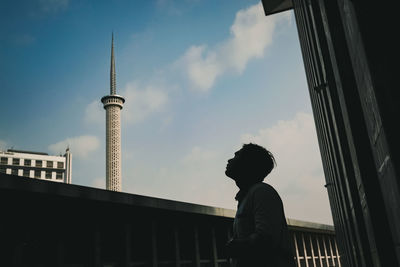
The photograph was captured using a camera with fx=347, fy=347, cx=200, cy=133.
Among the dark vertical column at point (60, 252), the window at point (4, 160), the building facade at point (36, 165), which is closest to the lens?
the dark vertical column at point (60, 252)

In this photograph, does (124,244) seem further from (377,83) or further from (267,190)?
(377,83)

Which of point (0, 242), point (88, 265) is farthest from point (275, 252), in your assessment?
point (88, 265)

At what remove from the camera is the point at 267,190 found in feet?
7.36

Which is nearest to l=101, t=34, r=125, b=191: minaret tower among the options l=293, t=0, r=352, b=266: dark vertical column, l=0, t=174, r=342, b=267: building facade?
l=0, t=174, r=342, b=267: building facade

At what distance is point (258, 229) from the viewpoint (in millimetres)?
2104

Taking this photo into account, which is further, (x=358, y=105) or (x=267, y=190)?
(x=358, y=105)

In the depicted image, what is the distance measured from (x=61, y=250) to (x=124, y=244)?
2255 millimetres

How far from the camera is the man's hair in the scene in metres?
2.52

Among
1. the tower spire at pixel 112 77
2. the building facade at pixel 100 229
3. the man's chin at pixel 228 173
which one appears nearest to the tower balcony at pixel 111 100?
the tower spire at pixel 112 77

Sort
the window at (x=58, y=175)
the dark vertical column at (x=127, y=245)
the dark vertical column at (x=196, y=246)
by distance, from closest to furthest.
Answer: the dark vertical column at (x=127, y=245)
the dark vertical column at (x=196, y=246)
the window at (x=58, y=175)

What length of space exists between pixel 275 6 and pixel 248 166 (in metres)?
14.6

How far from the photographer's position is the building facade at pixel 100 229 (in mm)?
8039

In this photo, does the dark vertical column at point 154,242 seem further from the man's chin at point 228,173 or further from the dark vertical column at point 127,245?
the man's chin at point 228,173

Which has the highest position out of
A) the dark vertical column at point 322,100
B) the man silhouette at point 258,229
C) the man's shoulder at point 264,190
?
the dark vertical column at point 322,100
